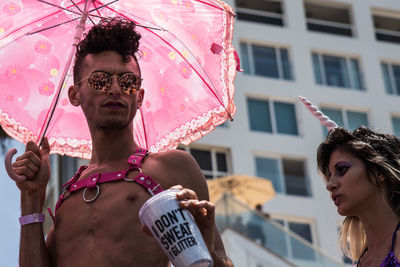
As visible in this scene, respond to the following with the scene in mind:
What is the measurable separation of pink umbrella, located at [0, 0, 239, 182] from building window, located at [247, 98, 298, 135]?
89.4 ft

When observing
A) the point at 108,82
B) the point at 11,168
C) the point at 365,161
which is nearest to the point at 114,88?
the point at 108,82

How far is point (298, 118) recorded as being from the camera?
111ft

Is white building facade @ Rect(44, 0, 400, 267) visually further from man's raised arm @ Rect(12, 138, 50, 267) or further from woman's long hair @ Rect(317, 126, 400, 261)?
man's raised arm @ Rect(12, 138, 50, 267)

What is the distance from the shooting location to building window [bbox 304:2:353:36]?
36.3 metres

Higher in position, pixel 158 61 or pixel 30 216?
pixel 158 61

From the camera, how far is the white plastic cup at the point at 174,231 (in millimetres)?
3777

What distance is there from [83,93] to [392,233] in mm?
1895

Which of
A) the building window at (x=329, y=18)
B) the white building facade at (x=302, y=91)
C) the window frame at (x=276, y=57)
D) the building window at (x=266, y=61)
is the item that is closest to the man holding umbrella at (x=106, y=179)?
the white building facade at (x=302, y=91)

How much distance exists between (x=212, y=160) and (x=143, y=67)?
26267 millimetres

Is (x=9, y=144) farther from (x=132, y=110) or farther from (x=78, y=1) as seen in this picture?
(x=132, y=110)

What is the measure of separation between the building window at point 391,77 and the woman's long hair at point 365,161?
30928mm

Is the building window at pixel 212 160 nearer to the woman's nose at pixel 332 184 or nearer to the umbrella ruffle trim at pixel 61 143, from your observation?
the umbrella ruffle trim at pixel 61 143

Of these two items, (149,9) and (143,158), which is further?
(149,9)

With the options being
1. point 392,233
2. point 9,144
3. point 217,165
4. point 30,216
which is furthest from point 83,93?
point 217,165
